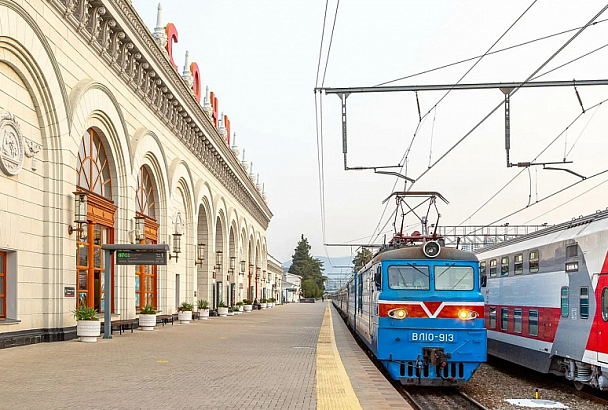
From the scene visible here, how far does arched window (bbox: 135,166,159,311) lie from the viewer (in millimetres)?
28016

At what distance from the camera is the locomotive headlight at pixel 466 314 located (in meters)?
13.9

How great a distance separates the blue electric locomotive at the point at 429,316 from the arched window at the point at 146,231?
575 inches

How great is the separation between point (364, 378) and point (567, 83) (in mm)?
7836

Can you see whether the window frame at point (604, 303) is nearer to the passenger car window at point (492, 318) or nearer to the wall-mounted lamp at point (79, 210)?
the passenger car window at point (492, 318)

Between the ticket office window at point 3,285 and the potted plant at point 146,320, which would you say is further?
the potted plant at point 146,320

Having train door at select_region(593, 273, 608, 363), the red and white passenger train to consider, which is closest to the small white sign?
the red and white passenger train

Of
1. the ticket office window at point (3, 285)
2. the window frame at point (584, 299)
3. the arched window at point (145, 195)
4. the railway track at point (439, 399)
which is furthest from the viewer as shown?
the arched window at point (145, 195)

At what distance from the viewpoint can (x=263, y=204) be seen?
77.6 m

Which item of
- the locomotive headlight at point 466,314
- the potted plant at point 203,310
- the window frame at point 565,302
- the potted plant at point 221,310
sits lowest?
the potted plant at point 221,310

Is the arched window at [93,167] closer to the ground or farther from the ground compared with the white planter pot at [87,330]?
farther from the ground

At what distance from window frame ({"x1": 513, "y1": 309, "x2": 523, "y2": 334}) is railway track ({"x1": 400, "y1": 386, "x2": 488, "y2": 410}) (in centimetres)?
333

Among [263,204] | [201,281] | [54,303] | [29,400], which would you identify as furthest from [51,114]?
[263,204]

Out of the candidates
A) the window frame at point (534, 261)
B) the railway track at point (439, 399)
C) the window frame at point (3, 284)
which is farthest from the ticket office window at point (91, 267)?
the window frame at point (534, 261)

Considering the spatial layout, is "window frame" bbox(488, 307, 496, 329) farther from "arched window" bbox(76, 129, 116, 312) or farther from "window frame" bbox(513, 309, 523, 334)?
"arched window" bbox(76, 129, 116, 312)
